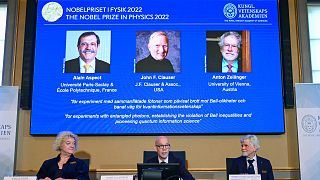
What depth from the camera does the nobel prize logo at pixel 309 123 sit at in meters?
5.02

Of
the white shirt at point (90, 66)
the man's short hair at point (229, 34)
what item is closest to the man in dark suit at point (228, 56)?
the man's short hair at point (229, 34)

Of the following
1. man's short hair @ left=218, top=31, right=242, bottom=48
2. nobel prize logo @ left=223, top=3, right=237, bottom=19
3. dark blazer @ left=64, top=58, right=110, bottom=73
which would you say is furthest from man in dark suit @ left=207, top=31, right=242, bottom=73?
dark blazer @ left=64, top=58, right=110, bottom=73

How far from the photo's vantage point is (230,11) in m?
5.50

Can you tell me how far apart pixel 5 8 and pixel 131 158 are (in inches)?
102

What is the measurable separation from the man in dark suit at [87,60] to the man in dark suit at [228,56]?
1.30 meters

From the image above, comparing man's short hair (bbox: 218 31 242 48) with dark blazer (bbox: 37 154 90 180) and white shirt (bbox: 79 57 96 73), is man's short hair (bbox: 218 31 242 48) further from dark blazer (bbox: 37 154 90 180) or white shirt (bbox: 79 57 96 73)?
dark blazer (bbox: 37 154 90 180)

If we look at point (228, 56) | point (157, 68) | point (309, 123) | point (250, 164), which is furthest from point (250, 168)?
point (157, 68)

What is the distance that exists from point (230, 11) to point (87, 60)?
73.1 inches

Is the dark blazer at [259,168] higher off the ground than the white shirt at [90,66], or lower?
lower

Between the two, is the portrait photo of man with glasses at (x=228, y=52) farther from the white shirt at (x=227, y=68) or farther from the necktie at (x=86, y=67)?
the necktie at (x=86, y=67)

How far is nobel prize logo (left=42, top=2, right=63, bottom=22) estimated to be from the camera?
17.9ft

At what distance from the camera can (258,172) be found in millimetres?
4430

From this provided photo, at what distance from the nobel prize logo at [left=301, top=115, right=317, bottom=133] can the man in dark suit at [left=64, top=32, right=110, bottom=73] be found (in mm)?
2349

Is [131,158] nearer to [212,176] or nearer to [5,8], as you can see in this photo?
[212,176]
